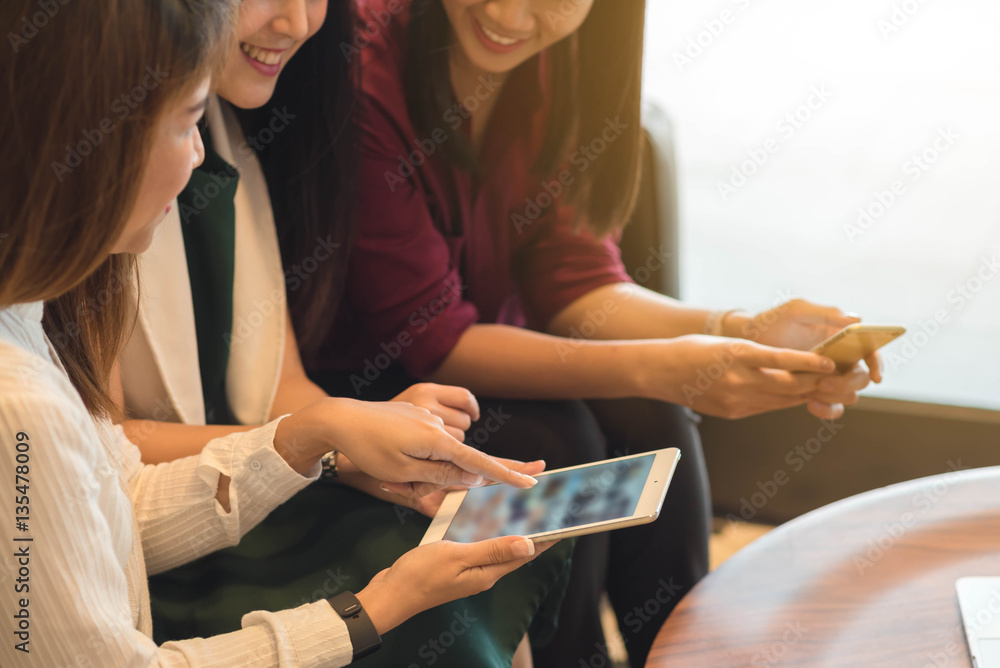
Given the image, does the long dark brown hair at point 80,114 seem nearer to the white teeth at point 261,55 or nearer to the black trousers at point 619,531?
the white teeth at point 261,55

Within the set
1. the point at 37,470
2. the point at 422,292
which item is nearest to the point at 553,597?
the point at 422,292

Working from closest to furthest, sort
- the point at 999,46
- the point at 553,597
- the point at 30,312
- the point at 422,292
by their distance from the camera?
the point at 30,312 → the point at 553,597 → the point at 422,292 → the point at 999,46

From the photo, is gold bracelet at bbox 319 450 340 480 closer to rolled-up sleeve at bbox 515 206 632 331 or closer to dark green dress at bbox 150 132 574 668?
dark green dress at bbox 150 132 574 668

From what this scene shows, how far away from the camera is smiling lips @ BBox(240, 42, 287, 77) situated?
0.92 m

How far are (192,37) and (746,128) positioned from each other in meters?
1.37

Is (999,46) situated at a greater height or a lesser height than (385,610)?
greater

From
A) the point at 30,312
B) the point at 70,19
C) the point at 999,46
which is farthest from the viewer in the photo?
the point at 999,46

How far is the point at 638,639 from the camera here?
1.18 m

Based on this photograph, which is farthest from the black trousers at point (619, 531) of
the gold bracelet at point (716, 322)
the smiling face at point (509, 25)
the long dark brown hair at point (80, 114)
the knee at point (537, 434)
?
the long dark brown hair at point (80, 114)

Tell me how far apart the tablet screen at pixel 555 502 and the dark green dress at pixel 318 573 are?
7cm

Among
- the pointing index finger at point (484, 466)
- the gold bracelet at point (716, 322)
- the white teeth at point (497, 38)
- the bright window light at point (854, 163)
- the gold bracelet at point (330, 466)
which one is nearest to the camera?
the pointing index finger at point (484, 466)

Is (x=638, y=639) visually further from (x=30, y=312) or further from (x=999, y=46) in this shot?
(x=999, y=46)

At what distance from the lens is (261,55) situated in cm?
93

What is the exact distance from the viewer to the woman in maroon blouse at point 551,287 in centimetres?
110
